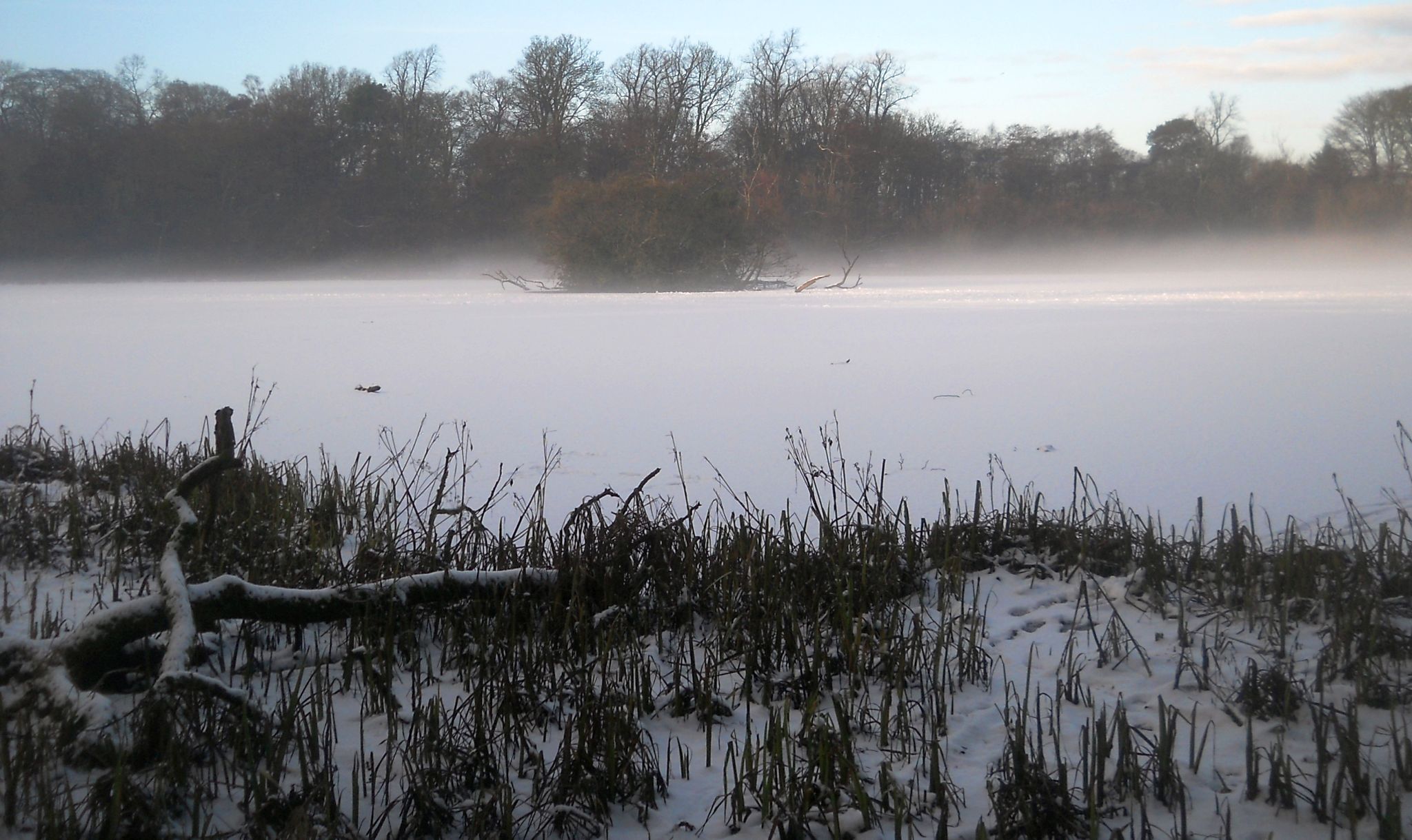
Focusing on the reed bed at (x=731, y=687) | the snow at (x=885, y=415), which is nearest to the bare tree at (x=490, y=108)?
the snow at (x=885, y=415)

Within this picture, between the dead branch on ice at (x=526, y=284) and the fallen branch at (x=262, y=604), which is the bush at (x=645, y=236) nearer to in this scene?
the dead branch on ice at (x=526, y=284)

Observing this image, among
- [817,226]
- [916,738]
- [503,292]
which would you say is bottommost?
[916,738]

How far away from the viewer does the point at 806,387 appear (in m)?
9.05

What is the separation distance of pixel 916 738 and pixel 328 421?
5.89m

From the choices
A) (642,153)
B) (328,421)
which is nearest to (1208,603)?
(328,421)

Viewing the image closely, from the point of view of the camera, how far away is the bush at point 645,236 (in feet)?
87.9

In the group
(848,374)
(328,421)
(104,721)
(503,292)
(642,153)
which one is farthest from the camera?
(642,153)

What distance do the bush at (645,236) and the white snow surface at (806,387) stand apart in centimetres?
833

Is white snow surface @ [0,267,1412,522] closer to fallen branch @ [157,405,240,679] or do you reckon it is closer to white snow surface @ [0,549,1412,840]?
white snow surface @ [0,549,1412,840]

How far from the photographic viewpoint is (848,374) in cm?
970

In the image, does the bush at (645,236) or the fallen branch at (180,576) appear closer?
the fallen branch at (180,576)

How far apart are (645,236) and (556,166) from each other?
439 inches

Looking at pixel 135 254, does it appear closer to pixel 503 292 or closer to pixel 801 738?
pixel 503 292

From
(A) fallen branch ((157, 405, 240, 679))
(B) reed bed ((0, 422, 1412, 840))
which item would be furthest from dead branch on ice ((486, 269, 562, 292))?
(A) fallen branch ((157, 405, 240, 679))
